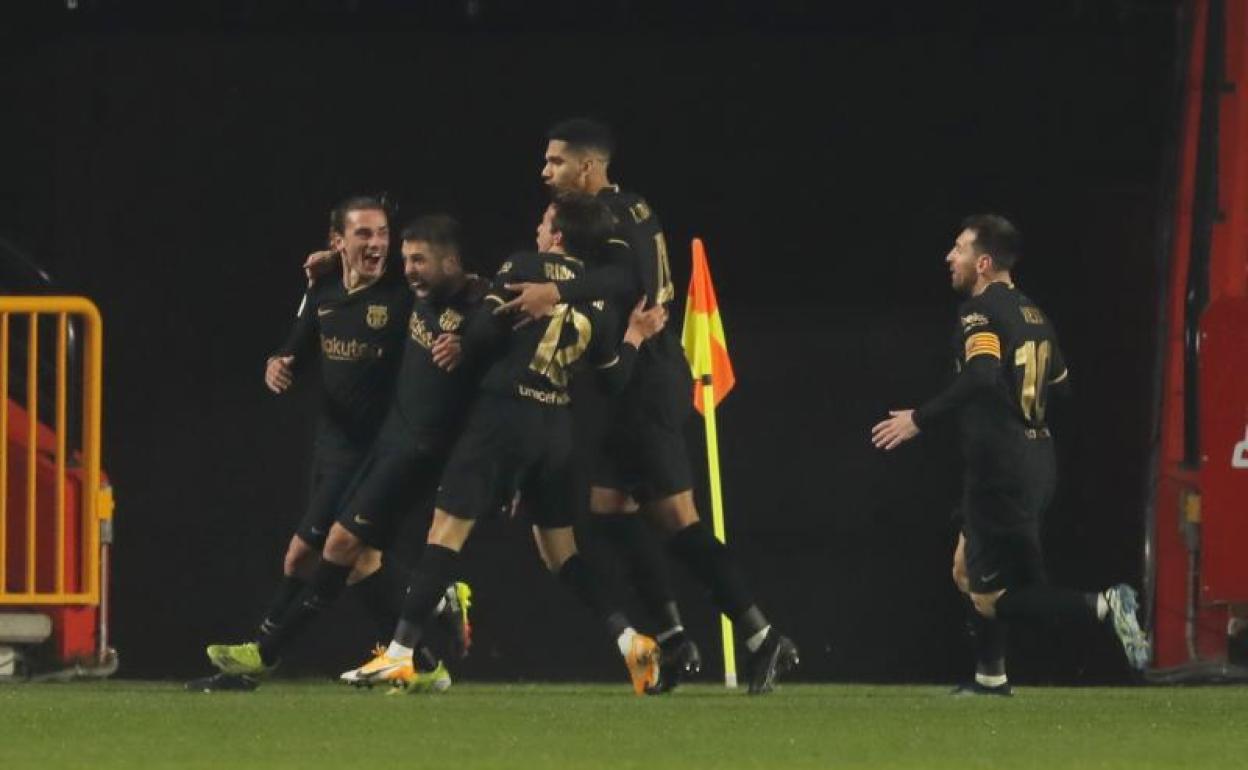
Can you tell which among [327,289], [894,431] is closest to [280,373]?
[327,289]

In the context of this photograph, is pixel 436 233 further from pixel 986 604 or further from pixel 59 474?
pixel 986 604

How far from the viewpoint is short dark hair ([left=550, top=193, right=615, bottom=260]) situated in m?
10.9

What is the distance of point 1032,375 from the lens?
38.0 feet

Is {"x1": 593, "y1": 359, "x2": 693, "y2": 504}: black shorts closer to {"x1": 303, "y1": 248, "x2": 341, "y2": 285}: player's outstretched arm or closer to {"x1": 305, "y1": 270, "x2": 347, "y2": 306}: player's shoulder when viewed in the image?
{"x1": 305, "y1": 270, "x2": 347, "y2": 306}: player's shoulder

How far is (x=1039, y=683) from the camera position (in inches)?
571

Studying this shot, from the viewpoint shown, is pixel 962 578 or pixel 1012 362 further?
pixel 962 578

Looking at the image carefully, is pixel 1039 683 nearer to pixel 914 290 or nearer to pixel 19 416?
pixel 914 290

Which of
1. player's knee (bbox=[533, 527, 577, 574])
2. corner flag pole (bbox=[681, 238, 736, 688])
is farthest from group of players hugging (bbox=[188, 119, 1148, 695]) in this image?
corner flag pole (bbox=[681, 238, 736, 688])

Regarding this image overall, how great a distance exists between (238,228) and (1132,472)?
4.10 metres

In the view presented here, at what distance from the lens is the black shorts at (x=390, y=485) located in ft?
37.1

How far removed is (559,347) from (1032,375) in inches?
69.5

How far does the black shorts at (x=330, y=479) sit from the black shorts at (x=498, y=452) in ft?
2.06

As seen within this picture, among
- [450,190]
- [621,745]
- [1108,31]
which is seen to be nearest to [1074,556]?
[1108,31]

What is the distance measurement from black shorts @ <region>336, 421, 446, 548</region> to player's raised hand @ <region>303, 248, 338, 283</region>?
0.70 metres
